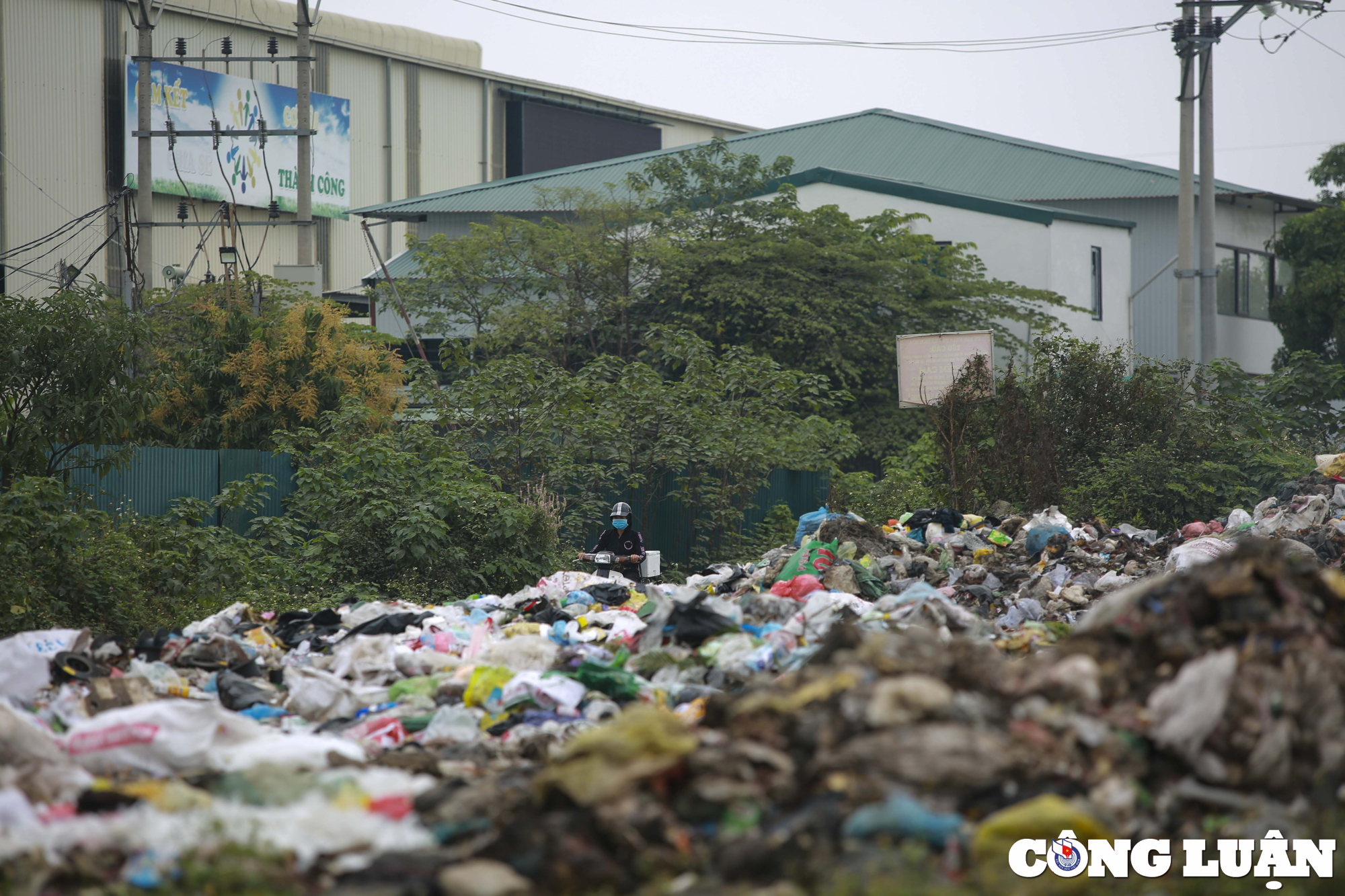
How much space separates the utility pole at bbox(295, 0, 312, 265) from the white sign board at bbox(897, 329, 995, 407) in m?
10.1

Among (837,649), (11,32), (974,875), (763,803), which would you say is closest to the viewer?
(974,875)

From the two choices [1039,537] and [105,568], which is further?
[1039,537]

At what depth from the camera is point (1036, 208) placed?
24.8m

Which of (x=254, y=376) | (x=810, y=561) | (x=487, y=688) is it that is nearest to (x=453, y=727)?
(x=487, y=688)

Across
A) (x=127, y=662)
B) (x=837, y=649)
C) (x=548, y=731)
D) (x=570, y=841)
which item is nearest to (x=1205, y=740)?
(x=837, y=649)

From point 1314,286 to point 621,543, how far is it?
23.7 metres

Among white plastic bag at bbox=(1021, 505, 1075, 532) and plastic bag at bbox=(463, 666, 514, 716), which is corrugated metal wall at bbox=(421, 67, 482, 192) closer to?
white plastic bag at bbox=(1021, 505, 1075, 532)

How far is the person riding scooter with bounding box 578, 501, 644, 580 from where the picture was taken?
12633mm

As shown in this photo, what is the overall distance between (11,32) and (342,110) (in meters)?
9.65

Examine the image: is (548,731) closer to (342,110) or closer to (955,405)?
(955,405)

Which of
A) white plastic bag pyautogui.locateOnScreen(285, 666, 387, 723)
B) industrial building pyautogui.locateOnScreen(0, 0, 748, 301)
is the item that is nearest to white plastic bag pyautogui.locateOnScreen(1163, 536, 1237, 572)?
white plastic bag pyautogui.locateOnScreen(285, 666, 387, 723)

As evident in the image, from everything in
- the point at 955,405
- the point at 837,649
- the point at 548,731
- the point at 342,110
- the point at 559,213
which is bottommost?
the point at 548,731

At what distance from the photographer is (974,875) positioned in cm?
404

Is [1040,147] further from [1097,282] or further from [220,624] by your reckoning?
[220,624]
